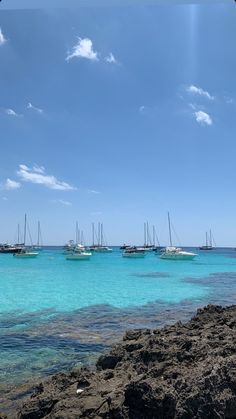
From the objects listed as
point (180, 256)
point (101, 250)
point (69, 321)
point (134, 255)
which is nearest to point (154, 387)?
point (69, 321)

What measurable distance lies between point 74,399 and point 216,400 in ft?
7.53

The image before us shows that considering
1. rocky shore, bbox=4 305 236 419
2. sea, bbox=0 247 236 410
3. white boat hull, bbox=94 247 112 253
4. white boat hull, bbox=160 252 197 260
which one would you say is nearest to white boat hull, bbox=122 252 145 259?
white boat hull, bbox=160 252 197 260

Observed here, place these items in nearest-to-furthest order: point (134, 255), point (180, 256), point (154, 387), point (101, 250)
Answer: point (154, 387) → point (180, 256) → point (134, 255) → point (101, 250)

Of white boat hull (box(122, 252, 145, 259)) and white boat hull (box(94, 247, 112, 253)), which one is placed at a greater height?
white boat hull (box(94, 247, 112, 253))

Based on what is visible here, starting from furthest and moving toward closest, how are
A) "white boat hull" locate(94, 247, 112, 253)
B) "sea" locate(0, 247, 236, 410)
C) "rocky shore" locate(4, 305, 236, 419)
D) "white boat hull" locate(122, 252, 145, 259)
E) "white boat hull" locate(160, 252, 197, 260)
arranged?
"white boat hull" locate(94, 247, 112, 253) → "white boat hull" locate(122, 252, 145, 259) → "white boat hull" locate(160, 252, 197, 260) → "sea" locate(0, 247, 236, 410) → "rocky shore" locate(4, 305, 236, 419)

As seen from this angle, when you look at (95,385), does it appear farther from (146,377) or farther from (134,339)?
(134,339)

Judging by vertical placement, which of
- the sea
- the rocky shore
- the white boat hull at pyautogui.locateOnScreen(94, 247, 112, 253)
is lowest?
the sea

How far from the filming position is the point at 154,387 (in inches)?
242

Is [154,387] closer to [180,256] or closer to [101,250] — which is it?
[180,256]

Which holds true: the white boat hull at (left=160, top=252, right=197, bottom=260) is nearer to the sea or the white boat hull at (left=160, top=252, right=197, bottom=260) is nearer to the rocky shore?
the sea

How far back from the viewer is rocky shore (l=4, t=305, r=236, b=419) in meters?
5.96

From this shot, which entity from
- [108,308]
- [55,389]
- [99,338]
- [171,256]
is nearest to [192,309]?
[108,308]

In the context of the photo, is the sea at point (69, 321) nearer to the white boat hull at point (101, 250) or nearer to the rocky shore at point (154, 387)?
the rocky shore at point (154, 387)

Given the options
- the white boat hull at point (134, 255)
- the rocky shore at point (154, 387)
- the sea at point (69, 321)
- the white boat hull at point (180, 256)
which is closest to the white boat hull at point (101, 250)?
the white boat hull at point (134, 255)
